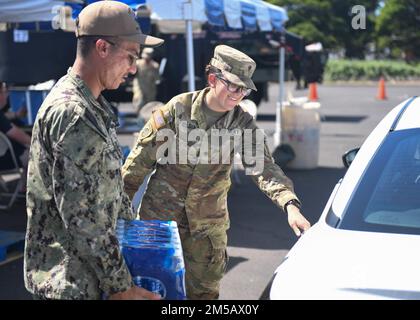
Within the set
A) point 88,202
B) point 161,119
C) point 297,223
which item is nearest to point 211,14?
point 161,119

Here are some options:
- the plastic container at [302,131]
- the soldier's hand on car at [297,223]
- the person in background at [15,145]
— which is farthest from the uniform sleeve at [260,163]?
the plastic container at [302,131]

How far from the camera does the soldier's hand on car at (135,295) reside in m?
1.86

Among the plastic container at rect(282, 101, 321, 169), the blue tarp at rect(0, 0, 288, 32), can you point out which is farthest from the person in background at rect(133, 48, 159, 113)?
the blue tarp at rect(0, 0, 288, 32)

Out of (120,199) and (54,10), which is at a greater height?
(54,10)

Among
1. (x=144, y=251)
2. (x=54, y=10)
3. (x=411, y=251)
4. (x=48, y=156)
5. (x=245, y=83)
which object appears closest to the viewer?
(x=48, y=156)

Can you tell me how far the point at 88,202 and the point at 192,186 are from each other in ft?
3.96

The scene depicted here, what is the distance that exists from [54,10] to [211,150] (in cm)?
381

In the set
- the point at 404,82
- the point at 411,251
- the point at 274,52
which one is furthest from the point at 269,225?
the point at 404,82

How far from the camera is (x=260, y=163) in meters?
3.06

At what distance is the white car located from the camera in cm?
209

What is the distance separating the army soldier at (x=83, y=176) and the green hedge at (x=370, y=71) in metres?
33.4

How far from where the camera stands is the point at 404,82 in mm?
32594

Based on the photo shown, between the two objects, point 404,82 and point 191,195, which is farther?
point 404,82
